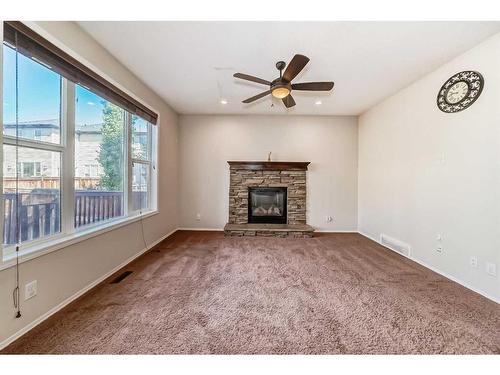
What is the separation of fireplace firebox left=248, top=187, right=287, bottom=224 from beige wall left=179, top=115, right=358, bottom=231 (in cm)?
55

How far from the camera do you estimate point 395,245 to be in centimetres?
338

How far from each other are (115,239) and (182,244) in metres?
1.23

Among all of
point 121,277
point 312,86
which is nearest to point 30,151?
point 121,277

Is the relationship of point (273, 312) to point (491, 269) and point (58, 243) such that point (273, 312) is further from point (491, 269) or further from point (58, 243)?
point (491, 269)

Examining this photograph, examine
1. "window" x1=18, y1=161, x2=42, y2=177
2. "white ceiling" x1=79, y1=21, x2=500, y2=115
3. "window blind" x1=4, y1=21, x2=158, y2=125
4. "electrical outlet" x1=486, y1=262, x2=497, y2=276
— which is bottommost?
"electrical outlet" x1=486, y1=262, x2=497, y2=276

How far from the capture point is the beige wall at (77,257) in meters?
1.46

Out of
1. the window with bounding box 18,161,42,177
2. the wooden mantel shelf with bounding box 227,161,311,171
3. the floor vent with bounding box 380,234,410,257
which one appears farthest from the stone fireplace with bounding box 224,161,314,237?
the window with bounding box 18,161,42,177

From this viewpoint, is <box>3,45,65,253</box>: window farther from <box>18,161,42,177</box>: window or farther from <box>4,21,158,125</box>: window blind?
<box>4,21,158,125</box>: window blind

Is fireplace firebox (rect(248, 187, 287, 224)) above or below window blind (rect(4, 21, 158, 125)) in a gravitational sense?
below

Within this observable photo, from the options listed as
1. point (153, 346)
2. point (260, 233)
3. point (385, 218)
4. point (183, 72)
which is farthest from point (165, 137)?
point (385, 218)

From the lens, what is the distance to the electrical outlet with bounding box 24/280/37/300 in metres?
1.52

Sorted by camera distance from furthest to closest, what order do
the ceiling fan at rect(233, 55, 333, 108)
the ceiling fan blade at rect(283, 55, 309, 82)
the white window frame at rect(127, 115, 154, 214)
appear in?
the white window frame at rect(127, 115, 154, 214)
the ceiling fan at rect(233, 55, 333, 108)
the ceiling fan blade at rect(283, 55, 309, 82)

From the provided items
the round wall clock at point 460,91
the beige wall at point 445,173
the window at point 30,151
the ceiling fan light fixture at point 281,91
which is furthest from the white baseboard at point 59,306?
the round wall clock at point 460,91
